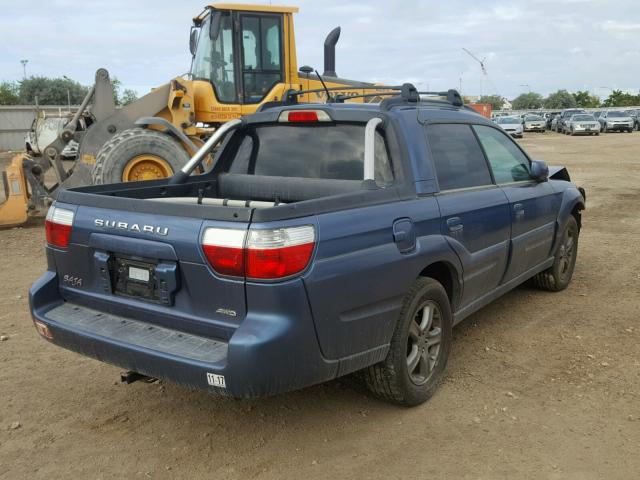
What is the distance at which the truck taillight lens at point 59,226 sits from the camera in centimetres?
353

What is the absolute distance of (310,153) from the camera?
4191 millimetres

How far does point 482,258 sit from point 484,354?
79 centimetres

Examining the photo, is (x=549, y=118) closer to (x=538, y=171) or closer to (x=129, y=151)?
(x=129, y=151)

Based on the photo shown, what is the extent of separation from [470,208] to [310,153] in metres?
1.15

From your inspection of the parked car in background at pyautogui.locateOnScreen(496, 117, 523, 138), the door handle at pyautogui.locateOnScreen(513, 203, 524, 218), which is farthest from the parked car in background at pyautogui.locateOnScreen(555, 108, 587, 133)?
the door handle at pyautogui.locateOnScreen(513, 203, 524, 218)

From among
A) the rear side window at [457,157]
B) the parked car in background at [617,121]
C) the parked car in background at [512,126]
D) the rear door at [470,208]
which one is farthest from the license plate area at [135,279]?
the parked car in background at [617,121]

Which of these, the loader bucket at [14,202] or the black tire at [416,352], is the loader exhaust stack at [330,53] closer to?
the loader bucket at [14,202]

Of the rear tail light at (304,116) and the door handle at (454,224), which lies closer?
the door handle at (454,224)

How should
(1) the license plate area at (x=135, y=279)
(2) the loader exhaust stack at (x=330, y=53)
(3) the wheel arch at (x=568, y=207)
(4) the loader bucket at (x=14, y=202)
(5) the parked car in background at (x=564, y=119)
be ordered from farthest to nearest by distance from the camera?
1. (5) the parked car in background at (x=564, y=119)
2. (2) the loader exhaust stack at (x=330, y=53)
3. (4) the loader bucket at (x=14, y=202)
4. (3) the wheel arch at (x=568, y=207)
5. (1) the license plate area at (x=135, y=279)

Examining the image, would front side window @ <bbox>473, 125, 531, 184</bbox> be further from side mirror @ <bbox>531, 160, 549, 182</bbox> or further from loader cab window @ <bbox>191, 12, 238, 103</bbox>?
loader cab window @ <bbox>191, 12, 238, 103</bbox>

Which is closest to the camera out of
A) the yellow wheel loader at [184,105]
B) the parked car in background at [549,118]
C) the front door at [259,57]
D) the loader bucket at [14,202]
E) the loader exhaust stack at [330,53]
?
the yellow wheel loader at [184,105]

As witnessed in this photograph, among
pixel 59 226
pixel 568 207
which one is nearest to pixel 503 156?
pixel 568 207

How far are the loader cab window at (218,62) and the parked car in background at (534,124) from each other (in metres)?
39.6

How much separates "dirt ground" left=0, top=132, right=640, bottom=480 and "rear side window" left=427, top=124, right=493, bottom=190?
1309mm
